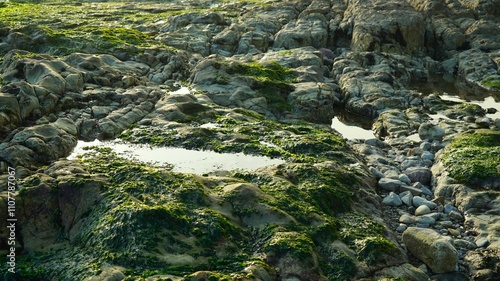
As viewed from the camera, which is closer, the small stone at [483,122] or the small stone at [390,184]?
the small stone at [390,184]

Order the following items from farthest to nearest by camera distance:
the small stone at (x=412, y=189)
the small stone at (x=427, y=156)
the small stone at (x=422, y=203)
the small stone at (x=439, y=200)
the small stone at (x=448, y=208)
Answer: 1. the small stone at (x=427, y=156)
2. the small stone at (x=412, y=189)
3. the small stone at (x=439, y=200)
4. the small stone at (x=422, y=203)
5. the small stone at (x=448, y=208)

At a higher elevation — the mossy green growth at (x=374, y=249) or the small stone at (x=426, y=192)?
the mossy green growth at (x=374, y=249)

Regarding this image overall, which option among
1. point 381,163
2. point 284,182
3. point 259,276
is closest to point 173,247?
point 259,276

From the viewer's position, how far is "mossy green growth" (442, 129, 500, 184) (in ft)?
54.5

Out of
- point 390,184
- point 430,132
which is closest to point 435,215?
point 390,184

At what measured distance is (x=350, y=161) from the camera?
56.9 ft

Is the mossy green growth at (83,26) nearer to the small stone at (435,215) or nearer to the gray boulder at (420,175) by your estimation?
the gray boulder at (420,175)

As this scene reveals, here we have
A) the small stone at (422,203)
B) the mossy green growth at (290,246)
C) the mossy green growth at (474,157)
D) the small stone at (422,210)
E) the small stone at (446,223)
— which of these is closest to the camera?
the mossy green growth at (290,246)

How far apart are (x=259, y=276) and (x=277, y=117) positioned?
12.2 meters

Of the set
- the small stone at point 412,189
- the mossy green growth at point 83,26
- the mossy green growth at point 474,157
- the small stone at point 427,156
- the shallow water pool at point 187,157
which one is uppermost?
the mossy green growth at point 83,26

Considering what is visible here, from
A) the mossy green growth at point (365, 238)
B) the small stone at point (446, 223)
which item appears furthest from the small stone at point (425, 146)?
the mossy green growth at point (365, 238)

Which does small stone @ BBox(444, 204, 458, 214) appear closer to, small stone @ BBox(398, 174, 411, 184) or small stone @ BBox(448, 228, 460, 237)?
small stone @ BBox(448, 228, 460, 237)

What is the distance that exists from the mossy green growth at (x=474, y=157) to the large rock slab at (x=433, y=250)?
4.51 metres

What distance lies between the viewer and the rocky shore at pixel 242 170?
36.4 ft
